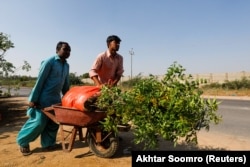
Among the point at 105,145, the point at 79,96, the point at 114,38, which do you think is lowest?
the point at 105,145

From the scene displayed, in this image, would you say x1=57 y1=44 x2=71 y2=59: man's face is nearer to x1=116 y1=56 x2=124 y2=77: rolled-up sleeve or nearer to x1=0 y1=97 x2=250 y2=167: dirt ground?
Answer: x1=116 y1=56 x2=124 y2=77: rolled-up sleeve

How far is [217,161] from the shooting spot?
374 centimetres

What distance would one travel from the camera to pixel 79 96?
15.5ft

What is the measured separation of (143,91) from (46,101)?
Result: 2.28m

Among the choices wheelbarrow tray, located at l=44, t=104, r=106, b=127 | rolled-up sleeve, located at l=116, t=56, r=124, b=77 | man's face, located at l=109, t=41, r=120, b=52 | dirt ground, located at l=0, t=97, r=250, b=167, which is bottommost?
dirt ground, located at l=0, t=97, r=250, b=167

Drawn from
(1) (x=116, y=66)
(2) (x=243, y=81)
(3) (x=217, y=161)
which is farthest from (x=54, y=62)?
(2) (x=243, y=81)

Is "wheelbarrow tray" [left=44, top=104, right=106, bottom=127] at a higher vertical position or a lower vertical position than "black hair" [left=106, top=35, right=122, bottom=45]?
lower

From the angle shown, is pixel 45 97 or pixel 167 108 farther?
pixel 45 97

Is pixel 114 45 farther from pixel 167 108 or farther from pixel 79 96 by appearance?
pixel 167 108

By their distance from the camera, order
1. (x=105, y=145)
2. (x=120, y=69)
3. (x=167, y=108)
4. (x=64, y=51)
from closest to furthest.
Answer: (x=167, y=108) → (x=105, y=145) → (x=64, y=51) → (x=120, y=69)

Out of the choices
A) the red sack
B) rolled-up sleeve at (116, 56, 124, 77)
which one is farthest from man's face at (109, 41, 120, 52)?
the red sack

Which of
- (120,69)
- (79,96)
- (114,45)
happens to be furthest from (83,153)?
(114,45)

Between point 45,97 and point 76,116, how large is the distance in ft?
3.67

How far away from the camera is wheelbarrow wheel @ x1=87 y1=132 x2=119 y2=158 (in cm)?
482
